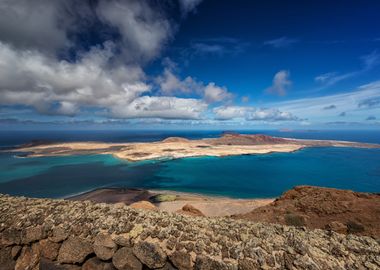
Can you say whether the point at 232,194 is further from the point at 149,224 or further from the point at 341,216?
the point at 149,224

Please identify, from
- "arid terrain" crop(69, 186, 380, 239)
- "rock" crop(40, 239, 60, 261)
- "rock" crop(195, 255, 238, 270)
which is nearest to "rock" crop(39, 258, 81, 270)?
"rock" crop(40, 239, 60, 261)

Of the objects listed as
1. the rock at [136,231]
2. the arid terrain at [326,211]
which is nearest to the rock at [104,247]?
the rock at [136,231]

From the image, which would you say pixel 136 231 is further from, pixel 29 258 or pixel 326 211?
pixel 326 211

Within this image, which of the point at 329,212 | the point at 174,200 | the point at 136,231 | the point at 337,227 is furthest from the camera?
the point at 174,200

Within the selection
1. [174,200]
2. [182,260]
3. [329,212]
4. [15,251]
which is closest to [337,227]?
[329,212]

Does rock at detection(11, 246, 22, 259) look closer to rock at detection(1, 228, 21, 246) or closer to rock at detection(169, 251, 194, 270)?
rock at detection(1, 228, 21, 246)
